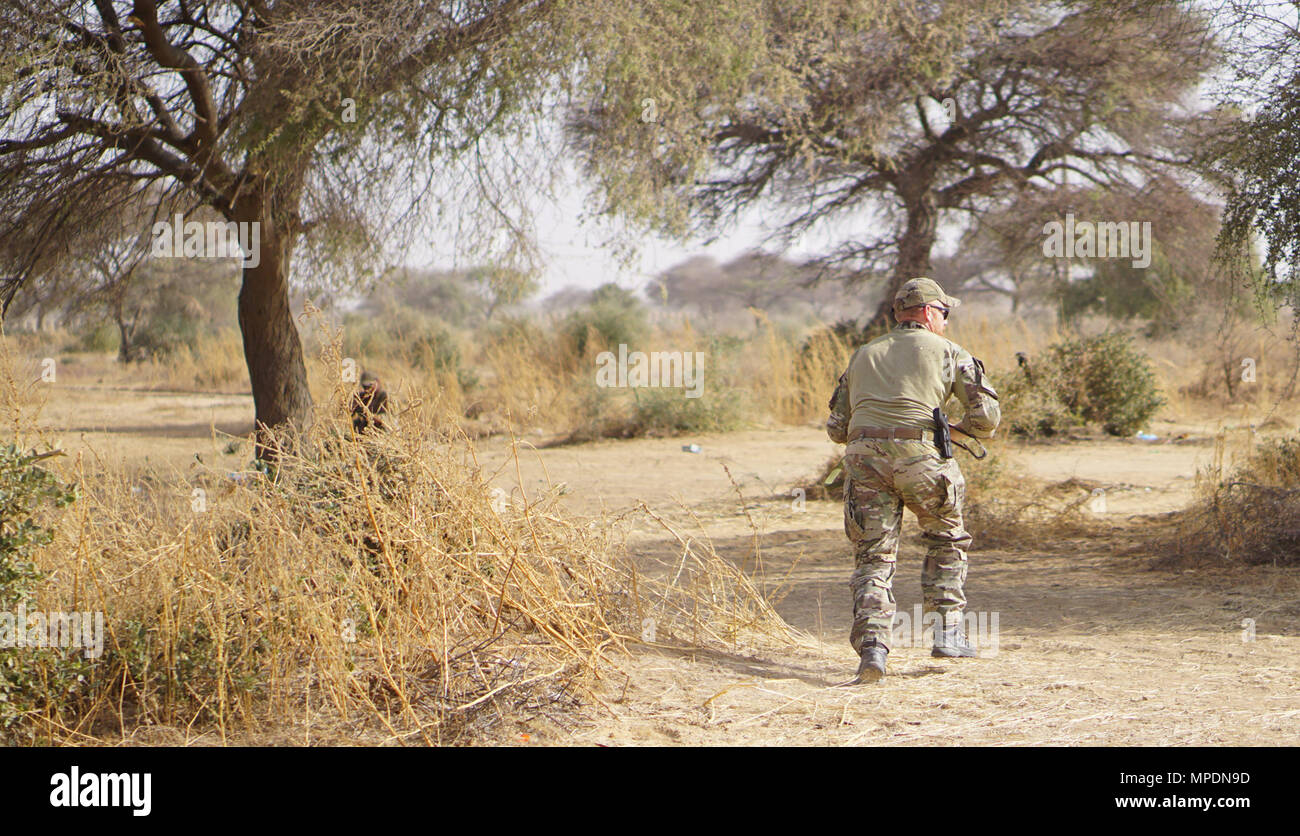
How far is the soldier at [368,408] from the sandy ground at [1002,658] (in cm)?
51

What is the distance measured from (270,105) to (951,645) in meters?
7.16

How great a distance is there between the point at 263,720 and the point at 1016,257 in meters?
16.4

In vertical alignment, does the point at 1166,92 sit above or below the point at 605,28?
above

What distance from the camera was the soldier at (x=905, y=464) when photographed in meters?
4.86

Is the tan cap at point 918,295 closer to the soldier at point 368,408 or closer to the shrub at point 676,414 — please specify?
the soldier at point 368,408

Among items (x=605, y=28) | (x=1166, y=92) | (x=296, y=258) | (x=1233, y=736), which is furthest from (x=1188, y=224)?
(x=1233, y=736)

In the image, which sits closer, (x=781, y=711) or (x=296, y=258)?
(x=781, y=711)

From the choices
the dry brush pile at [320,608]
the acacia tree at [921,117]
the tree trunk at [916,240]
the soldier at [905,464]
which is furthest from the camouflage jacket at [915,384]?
the tree trunk at [916,240]

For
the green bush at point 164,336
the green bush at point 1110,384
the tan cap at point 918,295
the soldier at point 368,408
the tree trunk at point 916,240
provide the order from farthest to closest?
1. the green bush at point 164,336
2. the tree trunk at point 916,240
3. the green bush at point 1110,384
4. the tan cap at point 918,295
5. the soldier at point 368,408

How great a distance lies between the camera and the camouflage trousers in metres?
4.85

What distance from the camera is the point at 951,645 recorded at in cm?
516

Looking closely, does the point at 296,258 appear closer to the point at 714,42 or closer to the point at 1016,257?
the point at 714,42

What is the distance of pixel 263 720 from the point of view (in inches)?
162

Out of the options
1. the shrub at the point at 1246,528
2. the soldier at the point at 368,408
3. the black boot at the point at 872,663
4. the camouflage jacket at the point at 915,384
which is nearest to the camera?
the soldier at the point at 368,408
